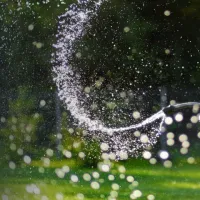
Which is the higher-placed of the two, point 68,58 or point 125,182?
point 68,58

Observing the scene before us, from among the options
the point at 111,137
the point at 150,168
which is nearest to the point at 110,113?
the point at 111,137

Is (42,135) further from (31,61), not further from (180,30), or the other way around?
(180,30)

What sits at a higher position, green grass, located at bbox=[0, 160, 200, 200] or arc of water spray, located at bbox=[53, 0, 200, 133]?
arc of water spray, located at bbox=[53, 0, 200, 133]

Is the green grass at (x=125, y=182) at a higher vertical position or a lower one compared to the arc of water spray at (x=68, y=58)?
lower
